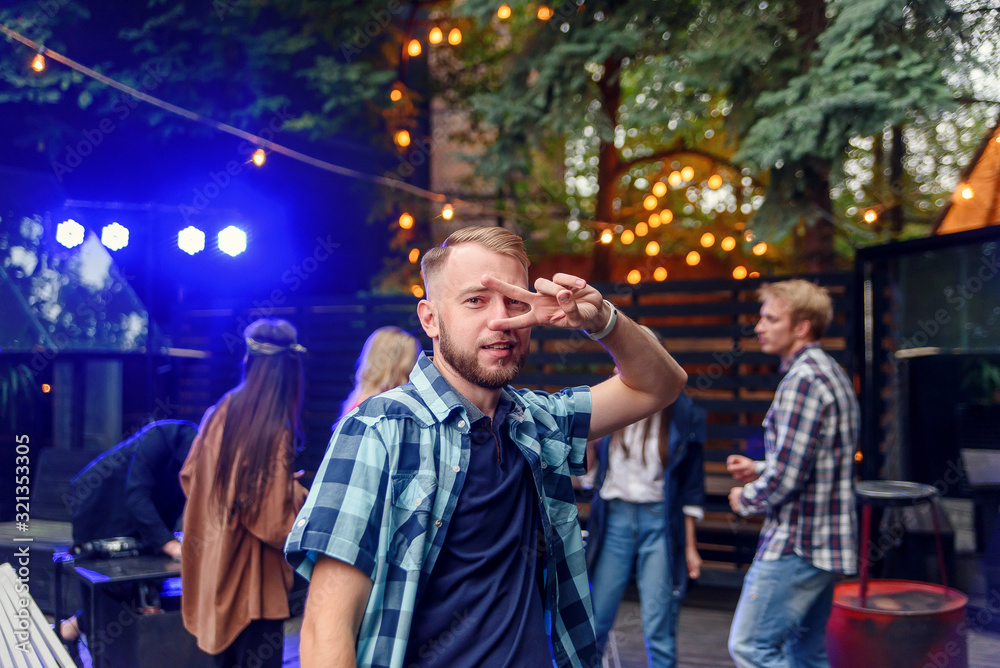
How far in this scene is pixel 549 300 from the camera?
1.94m

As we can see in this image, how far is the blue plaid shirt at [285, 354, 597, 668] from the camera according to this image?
1.78 metres

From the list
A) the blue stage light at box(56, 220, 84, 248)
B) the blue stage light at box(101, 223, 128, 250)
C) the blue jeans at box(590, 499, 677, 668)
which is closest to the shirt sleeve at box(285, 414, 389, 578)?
the blue stage light at box(56, 220, 84, 248)

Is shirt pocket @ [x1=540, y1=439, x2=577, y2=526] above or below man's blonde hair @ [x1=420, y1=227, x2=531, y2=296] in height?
below

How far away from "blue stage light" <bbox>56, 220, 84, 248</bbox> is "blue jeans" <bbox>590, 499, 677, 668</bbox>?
311 cm

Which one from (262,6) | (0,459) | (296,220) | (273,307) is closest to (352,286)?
(296,220)

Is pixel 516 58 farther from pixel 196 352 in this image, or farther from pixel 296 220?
pixel 196 352

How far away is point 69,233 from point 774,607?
3.66 metres

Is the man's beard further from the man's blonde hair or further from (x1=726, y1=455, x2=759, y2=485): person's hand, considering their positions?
(x1=726, y1=455, x2=759, y2=485): person's hand

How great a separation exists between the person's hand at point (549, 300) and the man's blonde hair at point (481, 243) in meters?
0.13

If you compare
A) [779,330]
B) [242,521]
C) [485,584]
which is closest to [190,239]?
[242,521]

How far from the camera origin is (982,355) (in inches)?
243

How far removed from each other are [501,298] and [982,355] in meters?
5.59

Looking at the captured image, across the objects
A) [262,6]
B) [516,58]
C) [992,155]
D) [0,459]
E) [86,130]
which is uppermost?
[262,6]

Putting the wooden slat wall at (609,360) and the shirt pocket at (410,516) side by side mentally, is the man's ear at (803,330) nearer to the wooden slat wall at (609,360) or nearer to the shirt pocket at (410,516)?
the wooden slat wall at (609,360)
